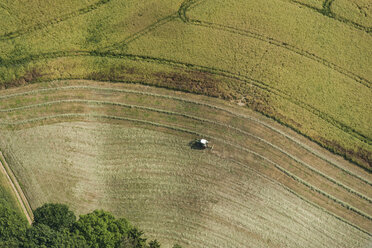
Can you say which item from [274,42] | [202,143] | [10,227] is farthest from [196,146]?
[10,227]

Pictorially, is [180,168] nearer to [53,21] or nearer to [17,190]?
[17,190]

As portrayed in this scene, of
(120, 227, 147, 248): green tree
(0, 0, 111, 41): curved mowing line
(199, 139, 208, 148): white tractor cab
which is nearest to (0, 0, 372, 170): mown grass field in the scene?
(0, 0, 111, 41): curved mowing line

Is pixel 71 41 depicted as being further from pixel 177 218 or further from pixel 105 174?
pixel 177 218

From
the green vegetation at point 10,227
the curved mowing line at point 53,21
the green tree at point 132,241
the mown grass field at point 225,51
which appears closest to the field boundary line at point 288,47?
the mown grass field at point 225,51

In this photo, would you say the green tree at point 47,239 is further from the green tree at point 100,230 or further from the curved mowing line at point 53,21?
the curved mowing line at point 53,21

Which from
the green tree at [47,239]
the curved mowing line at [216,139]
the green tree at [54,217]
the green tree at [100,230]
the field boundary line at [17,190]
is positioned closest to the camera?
the green tree at [47,239]
